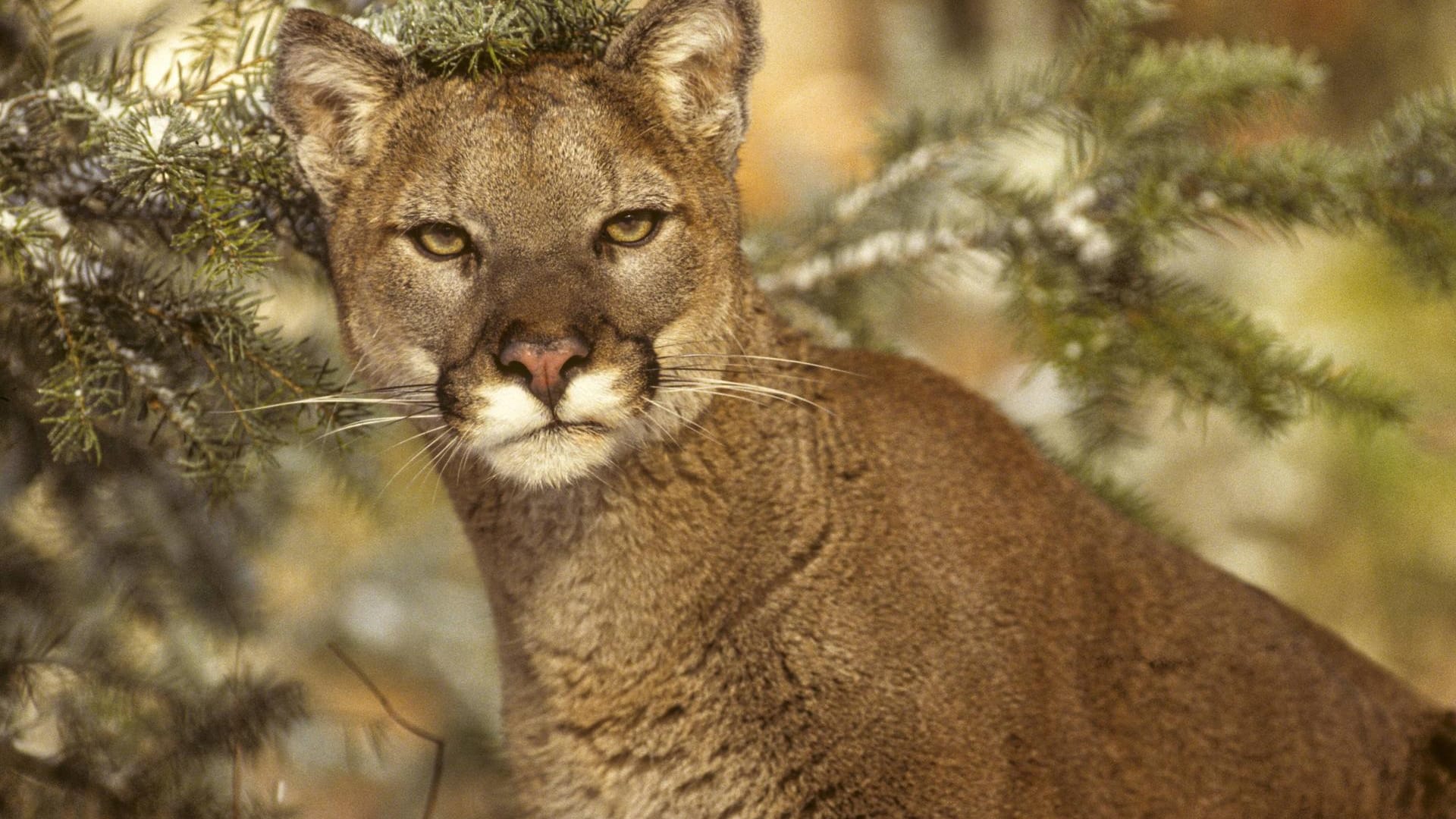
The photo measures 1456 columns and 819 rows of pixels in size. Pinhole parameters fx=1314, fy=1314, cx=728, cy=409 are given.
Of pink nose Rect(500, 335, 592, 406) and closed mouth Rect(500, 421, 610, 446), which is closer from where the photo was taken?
pink nose Rect(500, 335, 592, 406)

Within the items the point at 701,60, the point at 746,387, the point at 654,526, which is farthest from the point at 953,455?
the point at 701,60

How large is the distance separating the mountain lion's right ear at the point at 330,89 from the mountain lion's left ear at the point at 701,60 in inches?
21.5

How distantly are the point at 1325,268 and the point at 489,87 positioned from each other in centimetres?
691

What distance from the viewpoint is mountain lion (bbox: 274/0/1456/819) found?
2926 millimetres

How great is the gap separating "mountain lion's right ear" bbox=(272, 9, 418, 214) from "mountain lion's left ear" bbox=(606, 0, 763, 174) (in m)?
0.54

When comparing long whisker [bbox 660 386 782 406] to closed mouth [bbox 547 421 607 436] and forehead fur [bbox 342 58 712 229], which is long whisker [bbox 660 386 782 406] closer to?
closed mouth [bbox 547 421 607 436]

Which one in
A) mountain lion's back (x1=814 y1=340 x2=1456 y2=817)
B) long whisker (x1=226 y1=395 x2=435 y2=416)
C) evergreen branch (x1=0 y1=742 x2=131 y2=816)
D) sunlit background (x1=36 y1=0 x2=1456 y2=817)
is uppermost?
long whisker (x1=226 y1=395 x2=435 y2=416)

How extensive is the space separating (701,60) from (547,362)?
988 mm

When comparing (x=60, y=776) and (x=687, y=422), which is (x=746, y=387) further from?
(x=60, y=776)

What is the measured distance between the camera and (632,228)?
3035mm

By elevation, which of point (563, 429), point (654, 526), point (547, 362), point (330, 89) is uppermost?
point (330, 89)

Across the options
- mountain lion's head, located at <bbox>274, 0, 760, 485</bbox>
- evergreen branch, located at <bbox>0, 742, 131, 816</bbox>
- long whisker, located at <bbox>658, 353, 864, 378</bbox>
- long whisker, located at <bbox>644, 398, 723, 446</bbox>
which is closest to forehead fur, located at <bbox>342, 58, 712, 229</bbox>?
mountain lion's head, located at <bbox>274, 0, 760, 485</bbox>

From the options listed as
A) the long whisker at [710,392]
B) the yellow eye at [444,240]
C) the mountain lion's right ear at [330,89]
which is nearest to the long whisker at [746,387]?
the long whisker at [710,392]

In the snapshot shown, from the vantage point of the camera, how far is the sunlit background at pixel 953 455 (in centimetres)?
545
